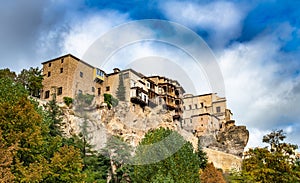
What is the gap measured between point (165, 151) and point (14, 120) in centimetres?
1051

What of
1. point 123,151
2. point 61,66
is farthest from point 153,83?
point 123,151

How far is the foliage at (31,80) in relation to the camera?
4459 cm

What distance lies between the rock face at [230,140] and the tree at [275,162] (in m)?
40.2

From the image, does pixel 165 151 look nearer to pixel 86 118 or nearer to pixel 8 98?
pixel 8 98

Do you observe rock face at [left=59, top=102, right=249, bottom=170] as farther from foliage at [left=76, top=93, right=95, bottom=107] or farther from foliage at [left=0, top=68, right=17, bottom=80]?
foliage at [left=0, top=68, right=17, bottom=80]

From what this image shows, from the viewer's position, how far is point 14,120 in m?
17.6

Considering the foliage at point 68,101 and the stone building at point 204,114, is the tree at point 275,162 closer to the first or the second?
the foliage at point 68,101

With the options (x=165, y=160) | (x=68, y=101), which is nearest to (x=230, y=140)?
(x=68, y=101)

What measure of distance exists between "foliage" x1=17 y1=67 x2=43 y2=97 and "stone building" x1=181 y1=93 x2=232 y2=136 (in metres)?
30.6

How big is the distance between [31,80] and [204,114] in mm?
36796

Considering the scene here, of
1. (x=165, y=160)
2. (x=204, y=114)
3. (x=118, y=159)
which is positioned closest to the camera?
(x=165, y=160)

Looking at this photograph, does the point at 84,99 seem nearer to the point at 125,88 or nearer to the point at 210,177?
the point at 125,88

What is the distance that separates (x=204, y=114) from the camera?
69188 millimetres

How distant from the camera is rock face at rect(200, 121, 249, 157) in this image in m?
61.2
